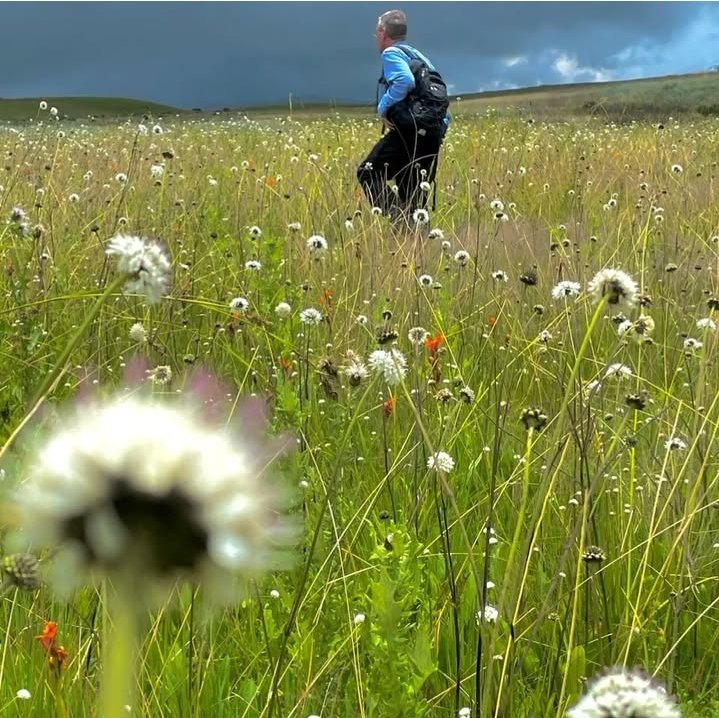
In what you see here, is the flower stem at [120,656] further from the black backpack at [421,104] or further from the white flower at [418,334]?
the black backpack at [421,104]

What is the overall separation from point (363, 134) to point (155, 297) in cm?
1115

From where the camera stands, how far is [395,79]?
6164mm

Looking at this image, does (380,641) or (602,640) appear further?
(602,640)

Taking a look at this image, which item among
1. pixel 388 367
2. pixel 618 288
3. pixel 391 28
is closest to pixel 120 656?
pixel 618 288

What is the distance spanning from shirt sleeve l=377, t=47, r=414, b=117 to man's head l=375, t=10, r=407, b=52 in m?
0.26

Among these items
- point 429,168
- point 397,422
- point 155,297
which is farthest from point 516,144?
point 155,297

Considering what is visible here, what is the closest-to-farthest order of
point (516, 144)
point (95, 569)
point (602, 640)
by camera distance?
point (95, 569), point (602, 640), point (516, 144)

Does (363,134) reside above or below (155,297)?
above

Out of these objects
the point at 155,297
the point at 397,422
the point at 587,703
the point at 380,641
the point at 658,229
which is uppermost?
the point at 658,229

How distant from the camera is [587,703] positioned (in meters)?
0.47

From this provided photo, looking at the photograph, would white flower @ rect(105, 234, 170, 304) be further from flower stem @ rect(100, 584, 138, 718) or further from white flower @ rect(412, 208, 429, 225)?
white flower @ rect(412, 208, 429, 225)

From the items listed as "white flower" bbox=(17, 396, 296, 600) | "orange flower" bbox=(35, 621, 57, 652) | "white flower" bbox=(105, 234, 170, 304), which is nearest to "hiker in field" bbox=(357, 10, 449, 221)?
"orange flower" bbox=(35, 621, 57, 652)

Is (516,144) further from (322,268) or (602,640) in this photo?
(602,640)

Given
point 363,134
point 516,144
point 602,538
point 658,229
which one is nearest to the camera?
point 602,538
